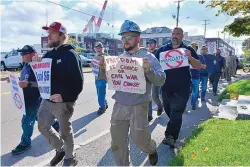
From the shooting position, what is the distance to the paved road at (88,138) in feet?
15.6

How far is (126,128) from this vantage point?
380cm

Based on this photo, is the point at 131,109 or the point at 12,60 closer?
the point at 131,109

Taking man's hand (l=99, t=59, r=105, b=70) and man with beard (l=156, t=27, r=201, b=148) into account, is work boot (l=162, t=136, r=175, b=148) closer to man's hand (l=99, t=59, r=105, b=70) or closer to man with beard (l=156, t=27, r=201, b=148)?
man with beard (l=156, t=27, r=201, b=148)

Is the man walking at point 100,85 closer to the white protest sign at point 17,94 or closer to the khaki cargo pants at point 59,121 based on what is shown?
the white protest sign at point 17,94

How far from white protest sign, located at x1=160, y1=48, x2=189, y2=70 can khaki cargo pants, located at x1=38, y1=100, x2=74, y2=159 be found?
203 centimetres

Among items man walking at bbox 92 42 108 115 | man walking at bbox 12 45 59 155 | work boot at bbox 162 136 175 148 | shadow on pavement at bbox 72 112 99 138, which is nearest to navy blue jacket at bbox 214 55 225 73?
man walking at bbox 92 42 108 115

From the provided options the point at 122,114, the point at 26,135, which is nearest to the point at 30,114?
the point at 26,135

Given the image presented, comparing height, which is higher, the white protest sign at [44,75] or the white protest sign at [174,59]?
the white protest sign at [174,59]

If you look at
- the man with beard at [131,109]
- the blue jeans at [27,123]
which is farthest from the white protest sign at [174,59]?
the blue jeans at [27,123]

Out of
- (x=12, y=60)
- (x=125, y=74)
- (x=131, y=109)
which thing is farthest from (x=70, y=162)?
(x=12, y=60)

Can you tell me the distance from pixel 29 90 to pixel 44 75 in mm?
1036

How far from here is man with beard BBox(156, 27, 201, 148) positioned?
530cm

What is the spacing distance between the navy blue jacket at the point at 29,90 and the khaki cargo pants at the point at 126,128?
1816 mm

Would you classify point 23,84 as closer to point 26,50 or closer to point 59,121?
point 26,50
